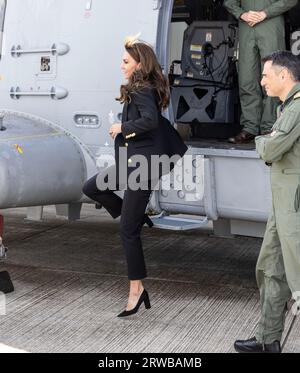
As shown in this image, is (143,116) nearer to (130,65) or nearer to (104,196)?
(130,65)

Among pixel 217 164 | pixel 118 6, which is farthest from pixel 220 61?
pixel 217 164

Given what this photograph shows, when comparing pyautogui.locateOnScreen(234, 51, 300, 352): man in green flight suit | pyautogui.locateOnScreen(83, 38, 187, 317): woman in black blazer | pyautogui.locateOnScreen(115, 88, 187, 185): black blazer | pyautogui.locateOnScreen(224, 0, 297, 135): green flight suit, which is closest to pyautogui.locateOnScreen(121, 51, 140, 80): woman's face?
pyautogui.locateOnScreen(83, 38, 187, 317): woman in black blazer

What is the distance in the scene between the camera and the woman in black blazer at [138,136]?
4070 mm

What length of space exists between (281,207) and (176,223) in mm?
1269

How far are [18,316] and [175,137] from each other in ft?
4.94

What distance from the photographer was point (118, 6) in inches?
192

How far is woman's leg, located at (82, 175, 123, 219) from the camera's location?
4508mm

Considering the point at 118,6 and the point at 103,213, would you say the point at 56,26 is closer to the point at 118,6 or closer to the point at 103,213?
the point at 118,6

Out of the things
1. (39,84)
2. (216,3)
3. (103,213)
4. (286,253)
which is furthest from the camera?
(103,213)

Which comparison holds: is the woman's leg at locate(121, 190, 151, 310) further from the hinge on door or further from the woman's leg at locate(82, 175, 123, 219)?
the hinge on door

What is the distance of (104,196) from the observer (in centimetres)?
455

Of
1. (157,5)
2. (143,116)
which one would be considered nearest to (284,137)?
(143,116)

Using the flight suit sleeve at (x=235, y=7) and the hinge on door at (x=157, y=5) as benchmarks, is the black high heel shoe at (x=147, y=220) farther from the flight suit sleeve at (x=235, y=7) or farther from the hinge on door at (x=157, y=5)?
the flight suit sleeve at (x=235, y=7)

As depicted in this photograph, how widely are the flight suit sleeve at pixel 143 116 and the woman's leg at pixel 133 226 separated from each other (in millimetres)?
379
